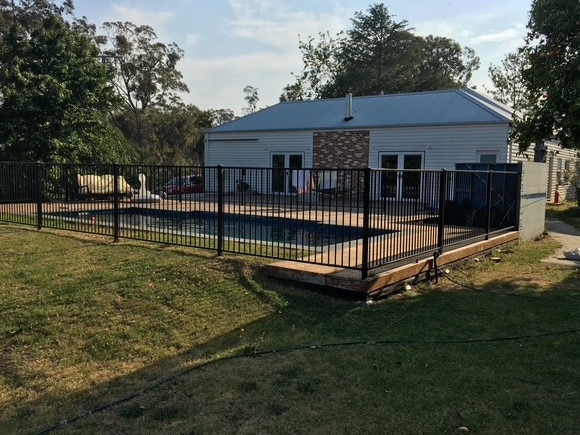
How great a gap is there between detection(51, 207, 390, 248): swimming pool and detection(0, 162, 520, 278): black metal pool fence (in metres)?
0.02

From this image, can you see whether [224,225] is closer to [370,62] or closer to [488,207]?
[488,207]

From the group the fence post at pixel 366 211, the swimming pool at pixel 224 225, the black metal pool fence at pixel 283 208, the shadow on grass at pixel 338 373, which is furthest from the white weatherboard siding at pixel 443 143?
the fence post at pixel 366 211

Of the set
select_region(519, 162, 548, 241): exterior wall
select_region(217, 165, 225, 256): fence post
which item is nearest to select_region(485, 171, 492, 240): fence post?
select_region(519, 162, 548, 241): exterior wall

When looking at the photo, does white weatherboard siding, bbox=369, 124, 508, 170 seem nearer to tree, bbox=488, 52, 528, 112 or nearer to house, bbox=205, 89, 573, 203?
house, bbox=205, 89, 573, 203

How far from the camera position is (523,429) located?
306cm

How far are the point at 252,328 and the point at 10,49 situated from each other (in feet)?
61.0

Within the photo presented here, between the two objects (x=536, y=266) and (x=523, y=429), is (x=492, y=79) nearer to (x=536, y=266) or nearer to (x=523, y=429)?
(x=536, y=266)

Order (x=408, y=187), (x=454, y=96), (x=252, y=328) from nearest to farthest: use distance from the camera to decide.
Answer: (x=252, y=328), (x=408, y=187), (x=454, y=96)

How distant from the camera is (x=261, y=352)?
4457 millimetres

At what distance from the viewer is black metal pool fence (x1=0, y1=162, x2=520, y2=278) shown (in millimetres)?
6695

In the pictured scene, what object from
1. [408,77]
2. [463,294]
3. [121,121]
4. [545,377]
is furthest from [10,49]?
[408,77]

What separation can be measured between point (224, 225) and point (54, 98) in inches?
524

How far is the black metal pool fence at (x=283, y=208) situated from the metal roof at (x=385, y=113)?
8934 mm

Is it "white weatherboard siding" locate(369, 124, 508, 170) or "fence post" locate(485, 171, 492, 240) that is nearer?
"fence post" locate(485, 171, 492, 240)
